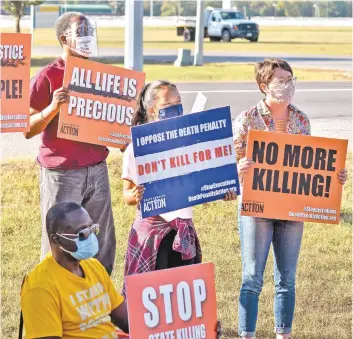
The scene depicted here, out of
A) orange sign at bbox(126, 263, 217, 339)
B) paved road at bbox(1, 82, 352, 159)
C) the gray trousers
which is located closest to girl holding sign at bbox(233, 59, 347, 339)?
the gray trousers

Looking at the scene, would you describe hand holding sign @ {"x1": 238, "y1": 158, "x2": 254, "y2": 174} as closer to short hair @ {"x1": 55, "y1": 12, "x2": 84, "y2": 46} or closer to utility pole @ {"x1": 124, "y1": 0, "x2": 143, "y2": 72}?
short hair @ {"x1": 55, "y1": 12, "x2": 84, "y2": 46}

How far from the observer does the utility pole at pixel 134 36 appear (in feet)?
31.1

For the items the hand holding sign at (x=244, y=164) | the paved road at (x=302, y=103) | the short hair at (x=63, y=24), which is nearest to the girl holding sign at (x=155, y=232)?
the hand holding sign at (x=244, y=164)

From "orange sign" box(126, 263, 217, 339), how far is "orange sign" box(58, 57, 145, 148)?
1738 millimetres

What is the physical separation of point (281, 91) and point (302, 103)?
49.6 feet

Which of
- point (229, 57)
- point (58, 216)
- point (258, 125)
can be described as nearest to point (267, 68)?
point (258, 125)

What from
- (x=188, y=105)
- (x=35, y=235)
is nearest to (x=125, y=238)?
(x=35, y=235)

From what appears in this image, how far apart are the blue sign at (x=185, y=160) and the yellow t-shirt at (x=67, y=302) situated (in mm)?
602

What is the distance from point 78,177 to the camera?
21.4 feet

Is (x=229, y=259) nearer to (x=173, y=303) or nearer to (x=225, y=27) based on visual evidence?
(x=173, y=303)

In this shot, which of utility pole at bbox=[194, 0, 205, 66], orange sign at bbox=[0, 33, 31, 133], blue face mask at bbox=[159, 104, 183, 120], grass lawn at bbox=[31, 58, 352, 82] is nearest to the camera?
blue face mask at bbox=[159, 104, 183, 120]

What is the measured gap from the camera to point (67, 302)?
4801mm

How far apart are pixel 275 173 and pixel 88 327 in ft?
5.83

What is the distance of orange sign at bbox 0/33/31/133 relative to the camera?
661 centimetres
